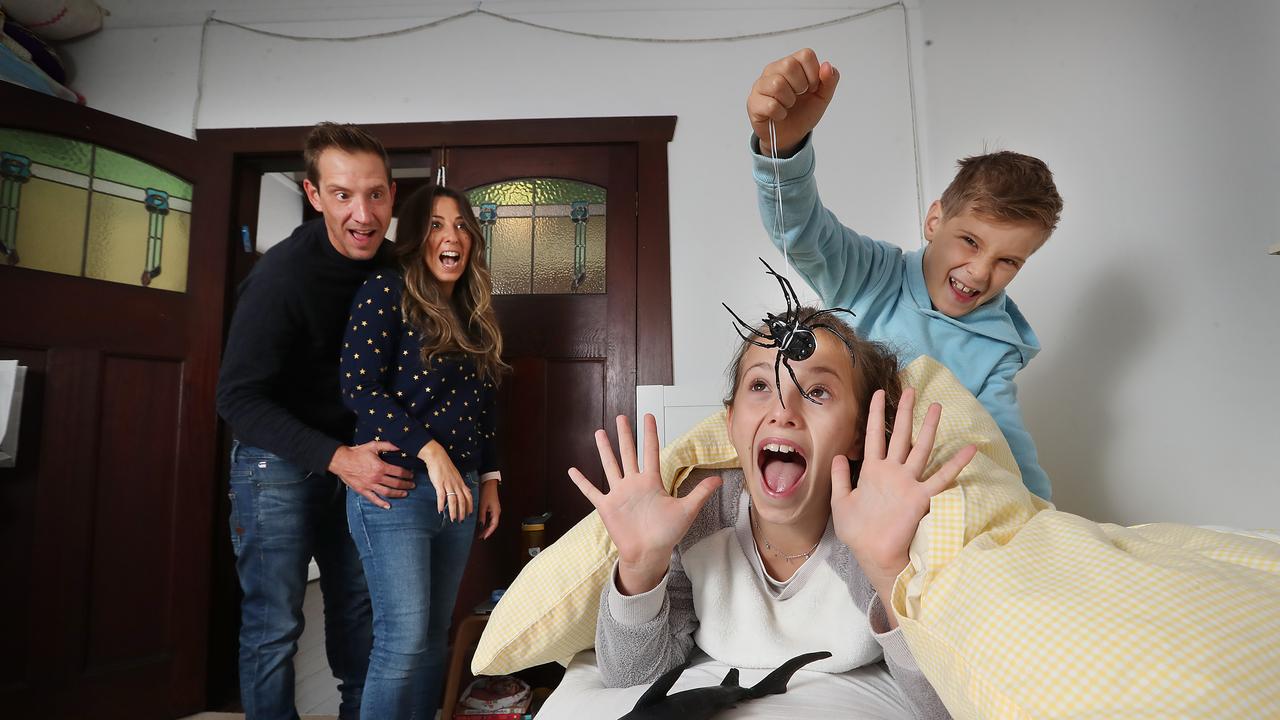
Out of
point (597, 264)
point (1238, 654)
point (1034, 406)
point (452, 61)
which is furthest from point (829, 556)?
point (452, 61)

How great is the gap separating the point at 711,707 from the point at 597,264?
6.43ft

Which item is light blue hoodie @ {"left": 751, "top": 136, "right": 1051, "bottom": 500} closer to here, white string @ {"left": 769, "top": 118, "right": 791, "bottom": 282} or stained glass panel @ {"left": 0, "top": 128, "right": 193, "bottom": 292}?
white string @ {"left": 769, "top": 118, "right": 791, "bottom": 282}

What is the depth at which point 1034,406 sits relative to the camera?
2014 millimetres

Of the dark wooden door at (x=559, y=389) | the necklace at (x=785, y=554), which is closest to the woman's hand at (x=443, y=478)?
the necklace at (x=785, y=554)

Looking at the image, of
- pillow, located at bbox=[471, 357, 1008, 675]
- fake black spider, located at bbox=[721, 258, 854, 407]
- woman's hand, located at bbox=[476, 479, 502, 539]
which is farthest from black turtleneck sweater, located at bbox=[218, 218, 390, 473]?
fake black spider, located at bbox=[721, 258, 854, 407]

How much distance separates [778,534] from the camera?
3.54 feet

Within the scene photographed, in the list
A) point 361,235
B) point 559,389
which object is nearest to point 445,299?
point 361,235

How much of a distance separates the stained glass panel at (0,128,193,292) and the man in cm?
100

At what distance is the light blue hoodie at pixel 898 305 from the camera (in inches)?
50.5

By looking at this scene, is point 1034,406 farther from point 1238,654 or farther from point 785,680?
point 1238,654

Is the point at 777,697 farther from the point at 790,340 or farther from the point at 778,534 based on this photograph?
the point at 790,340

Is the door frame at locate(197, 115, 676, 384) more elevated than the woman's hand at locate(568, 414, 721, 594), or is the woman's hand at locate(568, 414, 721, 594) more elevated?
the door frame at locate(197, 115, 676, 384)

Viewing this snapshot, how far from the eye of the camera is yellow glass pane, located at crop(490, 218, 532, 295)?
2611mm

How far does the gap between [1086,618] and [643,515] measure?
0.54 metres
